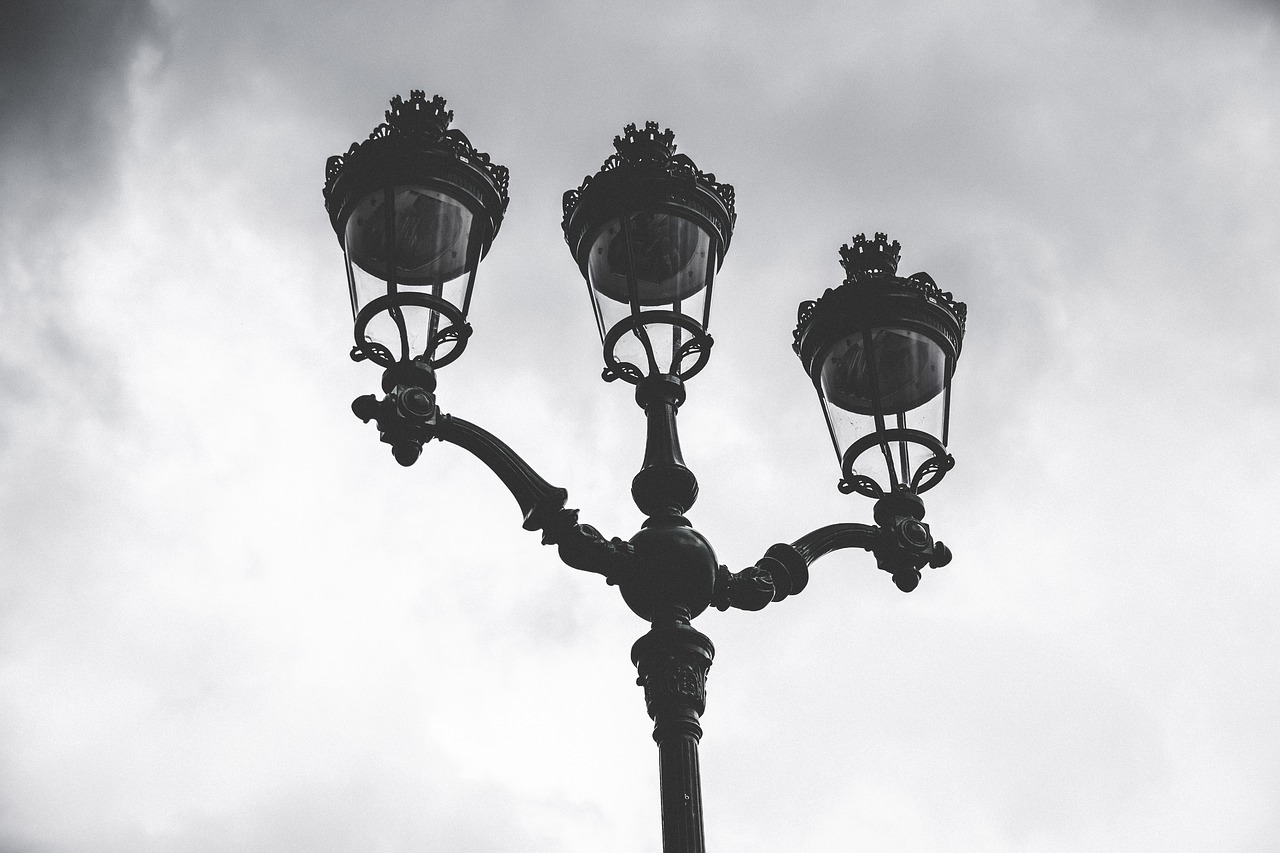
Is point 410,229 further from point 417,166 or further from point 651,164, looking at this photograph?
point 651,164

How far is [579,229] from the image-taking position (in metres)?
6.96

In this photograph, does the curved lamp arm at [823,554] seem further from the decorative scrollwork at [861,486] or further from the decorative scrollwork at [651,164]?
the decorative scrollwork at [651,164]

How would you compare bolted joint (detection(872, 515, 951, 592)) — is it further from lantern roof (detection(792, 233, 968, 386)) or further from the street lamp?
lantern roof (detection(792, 233, 968, 386))

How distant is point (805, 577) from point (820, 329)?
1.35 meters

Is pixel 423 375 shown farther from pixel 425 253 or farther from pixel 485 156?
pixel 485 156

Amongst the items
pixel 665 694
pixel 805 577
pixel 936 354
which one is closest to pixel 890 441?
pixel 936 354

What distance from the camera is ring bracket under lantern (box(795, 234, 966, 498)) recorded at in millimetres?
7367

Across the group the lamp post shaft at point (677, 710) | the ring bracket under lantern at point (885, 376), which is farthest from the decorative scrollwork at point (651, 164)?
the lamp post shaft at point (677, 710)

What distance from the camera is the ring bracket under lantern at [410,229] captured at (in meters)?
6.58

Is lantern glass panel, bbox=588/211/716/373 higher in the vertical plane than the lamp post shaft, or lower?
higher

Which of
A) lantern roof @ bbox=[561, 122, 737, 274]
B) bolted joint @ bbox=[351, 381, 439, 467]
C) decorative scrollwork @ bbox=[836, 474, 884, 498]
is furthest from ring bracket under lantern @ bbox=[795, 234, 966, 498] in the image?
bolted joint @ bbox=[351, 381, 439, 467]

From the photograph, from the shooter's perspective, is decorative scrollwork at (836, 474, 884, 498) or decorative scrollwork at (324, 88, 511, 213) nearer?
decorative scrollwork at (324, 88, 511, 213)

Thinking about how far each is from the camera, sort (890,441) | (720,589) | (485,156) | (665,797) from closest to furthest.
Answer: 1. (665,797)
2. (720,589)
3. (485,156)
4. (890,441)

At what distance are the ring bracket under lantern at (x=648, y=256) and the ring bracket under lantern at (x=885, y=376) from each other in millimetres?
828
